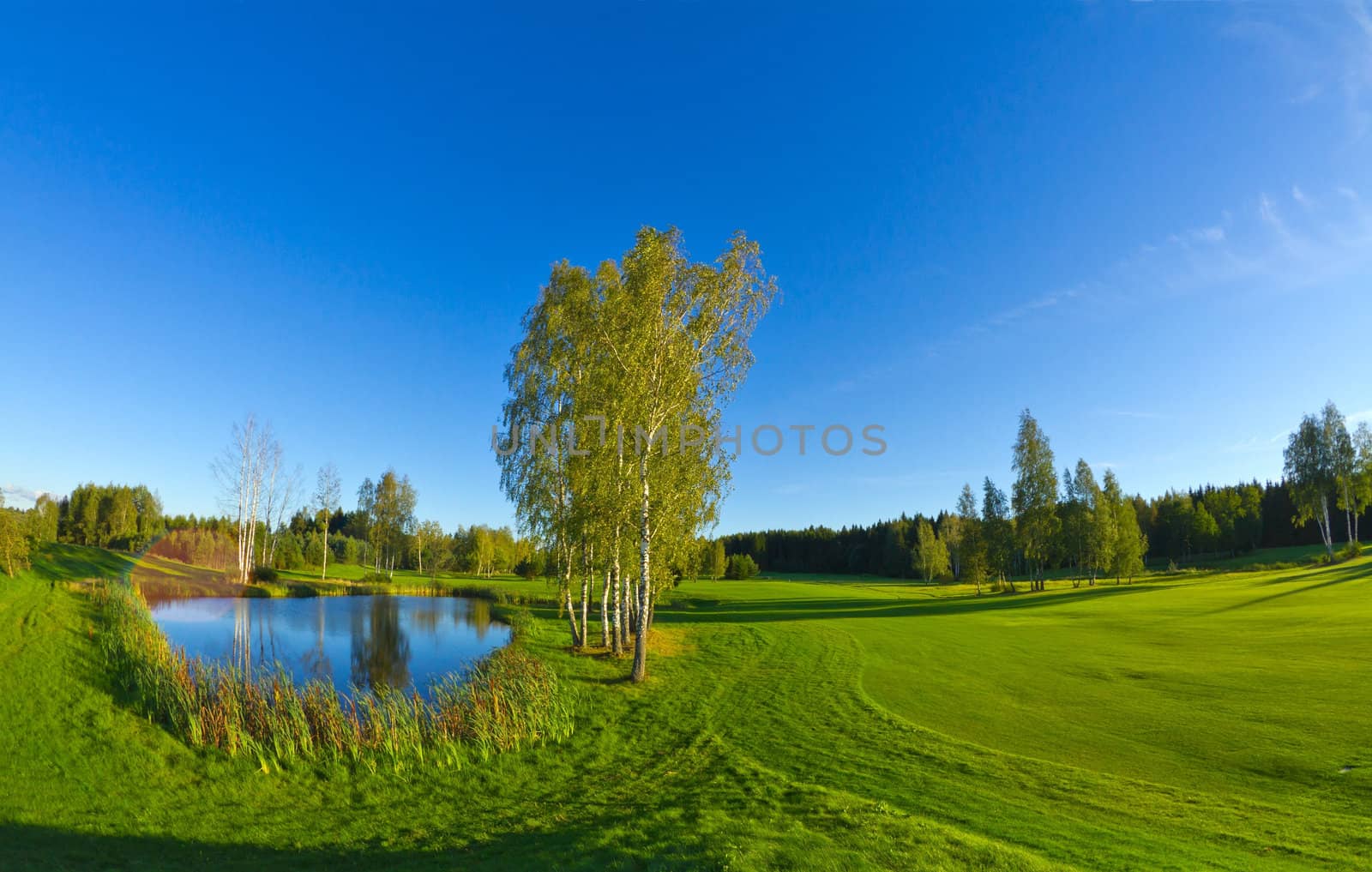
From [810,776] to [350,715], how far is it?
1311cm

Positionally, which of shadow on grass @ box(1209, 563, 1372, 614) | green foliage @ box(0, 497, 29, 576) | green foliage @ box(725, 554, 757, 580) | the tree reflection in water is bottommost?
green foliage @ box(725, 554, 757, 580)

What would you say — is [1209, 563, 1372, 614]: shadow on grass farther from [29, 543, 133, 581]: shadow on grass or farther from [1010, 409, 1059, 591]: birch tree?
[29, 543, 133, 581]: shadow on grass

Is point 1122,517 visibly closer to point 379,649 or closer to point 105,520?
point 379,649

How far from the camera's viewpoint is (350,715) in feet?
56.1

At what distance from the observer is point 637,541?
851 inches

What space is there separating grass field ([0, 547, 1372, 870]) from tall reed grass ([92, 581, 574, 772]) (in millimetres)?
576

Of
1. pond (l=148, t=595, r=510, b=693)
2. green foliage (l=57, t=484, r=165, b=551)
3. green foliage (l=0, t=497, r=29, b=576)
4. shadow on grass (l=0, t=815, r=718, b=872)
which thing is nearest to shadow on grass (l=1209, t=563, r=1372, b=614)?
shadow on grass (l=0, t=815, r=718, b=872)

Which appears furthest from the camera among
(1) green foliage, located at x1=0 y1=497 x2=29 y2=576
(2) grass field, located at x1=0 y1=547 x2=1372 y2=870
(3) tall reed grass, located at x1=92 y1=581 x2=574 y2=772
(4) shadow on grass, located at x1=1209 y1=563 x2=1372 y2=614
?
(4) shadow on grass, located at x1=1209 y1=563 x2=1372 y2=614

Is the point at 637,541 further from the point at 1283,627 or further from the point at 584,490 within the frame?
the point at 1283,627

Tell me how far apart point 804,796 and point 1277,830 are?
22.0ft

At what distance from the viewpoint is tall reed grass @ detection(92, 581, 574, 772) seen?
1432 centimetres

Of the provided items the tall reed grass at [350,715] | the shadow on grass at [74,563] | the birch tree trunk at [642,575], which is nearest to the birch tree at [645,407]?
the birch tree trunk at [642,575]

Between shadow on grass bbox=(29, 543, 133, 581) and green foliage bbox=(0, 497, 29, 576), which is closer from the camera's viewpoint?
green foliage bbox=(0, 497, 29, 576)

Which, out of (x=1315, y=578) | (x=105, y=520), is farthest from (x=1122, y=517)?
(x=105, y=520)
